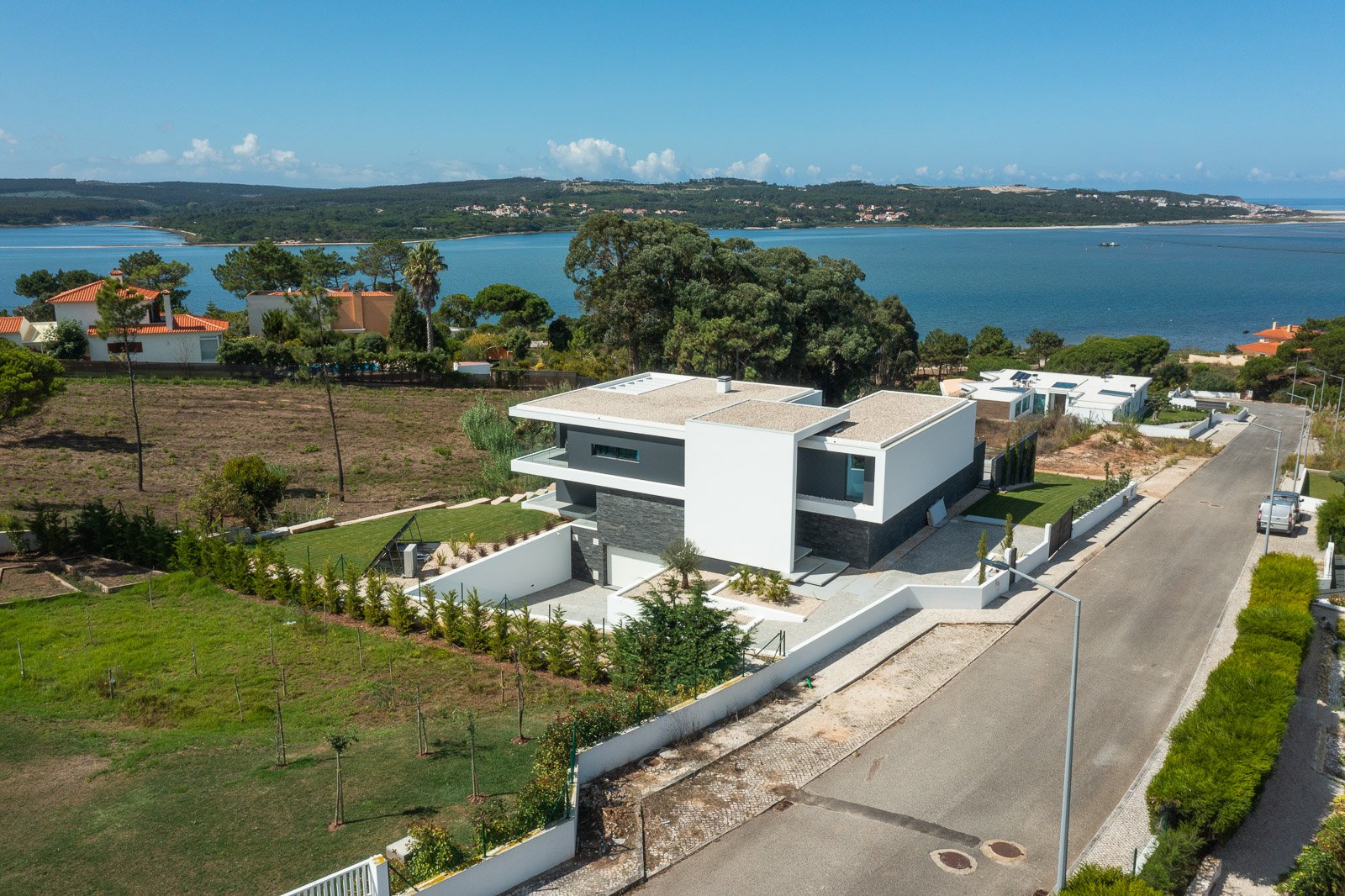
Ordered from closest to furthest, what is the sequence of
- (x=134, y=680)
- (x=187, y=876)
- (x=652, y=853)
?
1. (x=187, y=876)
2. (x=652, y=853)
3. (x=134, y=680)

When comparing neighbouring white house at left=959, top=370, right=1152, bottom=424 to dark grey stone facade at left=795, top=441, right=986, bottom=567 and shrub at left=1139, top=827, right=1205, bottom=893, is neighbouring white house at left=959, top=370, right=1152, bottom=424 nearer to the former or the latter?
dark grey stone facade at left=795, top=441, right=986, bottom=567

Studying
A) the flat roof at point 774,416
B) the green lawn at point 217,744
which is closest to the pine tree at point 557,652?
the green lawn at point 217,744

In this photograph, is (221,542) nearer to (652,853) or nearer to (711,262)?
(652,853)

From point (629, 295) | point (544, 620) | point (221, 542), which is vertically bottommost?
point (544, 620)

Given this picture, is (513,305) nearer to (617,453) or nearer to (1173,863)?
(617,453)

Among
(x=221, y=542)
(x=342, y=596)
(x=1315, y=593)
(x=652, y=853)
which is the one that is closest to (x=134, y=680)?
(x=342, y=596)

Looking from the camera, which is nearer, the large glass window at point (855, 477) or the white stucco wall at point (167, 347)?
the large glass window at point (855, 477)

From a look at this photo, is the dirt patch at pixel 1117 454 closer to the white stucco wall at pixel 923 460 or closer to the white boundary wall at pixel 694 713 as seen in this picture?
the white boundary wall at pixel 694 713
